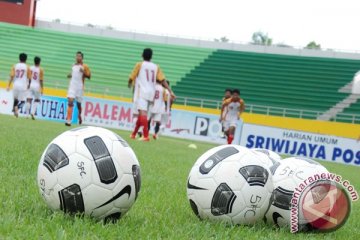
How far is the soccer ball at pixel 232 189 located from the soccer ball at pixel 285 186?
0.49 feet

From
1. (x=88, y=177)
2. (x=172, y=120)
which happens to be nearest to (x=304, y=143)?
(x=172, y=120)

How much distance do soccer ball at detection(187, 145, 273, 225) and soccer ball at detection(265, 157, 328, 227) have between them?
15 centimetres

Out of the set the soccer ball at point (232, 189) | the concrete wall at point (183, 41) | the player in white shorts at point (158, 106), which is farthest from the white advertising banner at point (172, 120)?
the soccer ball at point (232, 189)

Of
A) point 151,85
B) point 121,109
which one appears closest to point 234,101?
point 151,85

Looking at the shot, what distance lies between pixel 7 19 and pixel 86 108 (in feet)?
59.9

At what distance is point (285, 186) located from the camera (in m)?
3.71

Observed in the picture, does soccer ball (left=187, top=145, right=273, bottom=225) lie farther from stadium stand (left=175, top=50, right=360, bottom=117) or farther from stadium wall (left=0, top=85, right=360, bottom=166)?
stadium stand (left=175, top=50, right=360, bottom=117)

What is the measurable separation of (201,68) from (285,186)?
3029 centimetres

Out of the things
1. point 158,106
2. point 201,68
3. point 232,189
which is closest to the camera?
point 232,189

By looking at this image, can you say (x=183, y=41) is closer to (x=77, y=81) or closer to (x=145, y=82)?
(x=77, y=81)

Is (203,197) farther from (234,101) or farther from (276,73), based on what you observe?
(276,73)

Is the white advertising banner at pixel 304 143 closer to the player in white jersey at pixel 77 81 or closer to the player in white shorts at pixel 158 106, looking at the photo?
the player in white shorts at pixel 158 106

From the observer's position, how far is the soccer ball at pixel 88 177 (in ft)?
10.1

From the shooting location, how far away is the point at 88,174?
308cm
